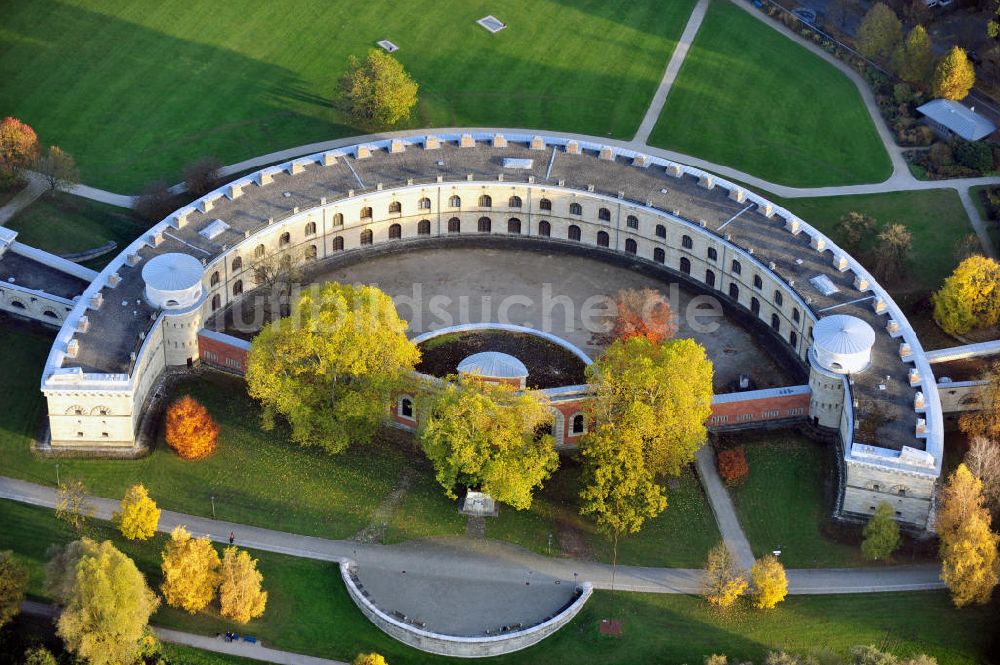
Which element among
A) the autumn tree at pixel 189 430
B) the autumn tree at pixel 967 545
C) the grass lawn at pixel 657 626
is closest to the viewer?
the grass lawn at pixel 657 626

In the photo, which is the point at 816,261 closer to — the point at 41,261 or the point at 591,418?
the point at 591,418

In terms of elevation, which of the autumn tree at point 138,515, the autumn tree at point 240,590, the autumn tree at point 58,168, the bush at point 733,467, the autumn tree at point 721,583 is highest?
the autumn tree at point 58,168

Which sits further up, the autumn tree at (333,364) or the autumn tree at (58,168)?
the autumn tree at (58,168)

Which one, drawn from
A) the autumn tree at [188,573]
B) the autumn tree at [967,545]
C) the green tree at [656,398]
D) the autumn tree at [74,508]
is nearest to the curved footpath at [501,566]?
the autumn tree at [74,508]

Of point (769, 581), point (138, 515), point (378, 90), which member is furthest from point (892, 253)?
point (138, 515)

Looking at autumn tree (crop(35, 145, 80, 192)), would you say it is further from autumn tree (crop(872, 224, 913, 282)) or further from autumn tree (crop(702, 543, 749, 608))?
autumn tree (crop(872, 224, 913, 282))

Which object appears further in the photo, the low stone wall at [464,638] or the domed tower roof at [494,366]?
the domed tower roof at [494,366]

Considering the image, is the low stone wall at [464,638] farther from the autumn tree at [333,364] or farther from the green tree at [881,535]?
the green tree at [881,535]
